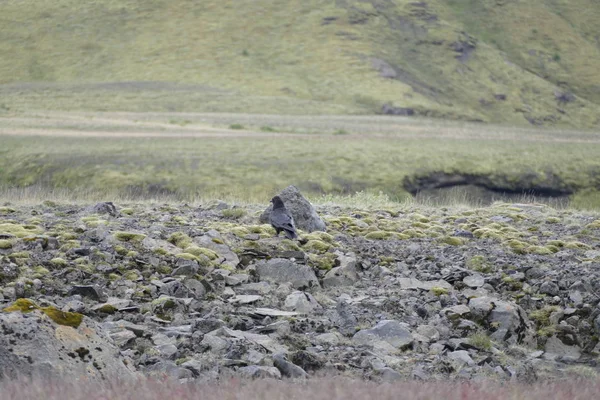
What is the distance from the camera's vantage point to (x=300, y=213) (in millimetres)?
11812

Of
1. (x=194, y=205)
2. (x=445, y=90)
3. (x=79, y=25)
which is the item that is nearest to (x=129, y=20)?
(x=79, y=25)

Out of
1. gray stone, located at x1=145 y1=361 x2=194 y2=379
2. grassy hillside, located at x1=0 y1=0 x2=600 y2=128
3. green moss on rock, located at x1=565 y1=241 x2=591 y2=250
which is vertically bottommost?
grassy hillside, located at x1=0 y1=0 x2=600 y2=128

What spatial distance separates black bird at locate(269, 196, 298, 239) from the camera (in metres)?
10.9

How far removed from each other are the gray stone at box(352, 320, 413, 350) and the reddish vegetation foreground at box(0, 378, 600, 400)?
3282 millimetres

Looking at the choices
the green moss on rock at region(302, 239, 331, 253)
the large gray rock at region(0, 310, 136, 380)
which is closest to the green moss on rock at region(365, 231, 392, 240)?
the green moss on rock at region(302, 239, 331, 253)

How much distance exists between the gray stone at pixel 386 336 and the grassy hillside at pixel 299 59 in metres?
57.7

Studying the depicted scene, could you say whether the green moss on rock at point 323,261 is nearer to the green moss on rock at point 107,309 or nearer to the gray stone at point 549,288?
the gray stone at point 549,288

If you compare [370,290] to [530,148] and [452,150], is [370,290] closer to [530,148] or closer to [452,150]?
[452,150]

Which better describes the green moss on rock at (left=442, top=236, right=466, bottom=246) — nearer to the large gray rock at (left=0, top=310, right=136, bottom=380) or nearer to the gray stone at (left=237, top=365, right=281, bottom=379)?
the gray stone at (left=237, top=365, right=281, bottom=379)

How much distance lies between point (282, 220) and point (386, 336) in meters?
3.75

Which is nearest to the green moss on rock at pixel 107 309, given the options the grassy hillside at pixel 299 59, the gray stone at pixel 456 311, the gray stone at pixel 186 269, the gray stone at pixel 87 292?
the gray stone at pixel 87 292

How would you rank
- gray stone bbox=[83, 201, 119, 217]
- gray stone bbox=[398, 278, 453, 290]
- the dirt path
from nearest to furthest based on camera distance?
gray stone bbox=[398, 278, 453, 290], gray stone bbox=[83, 201, 119, 217], the dirt path

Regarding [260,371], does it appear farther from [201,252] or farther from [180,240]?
[180,240]

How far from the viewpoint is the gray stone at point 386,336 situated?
752 cm
